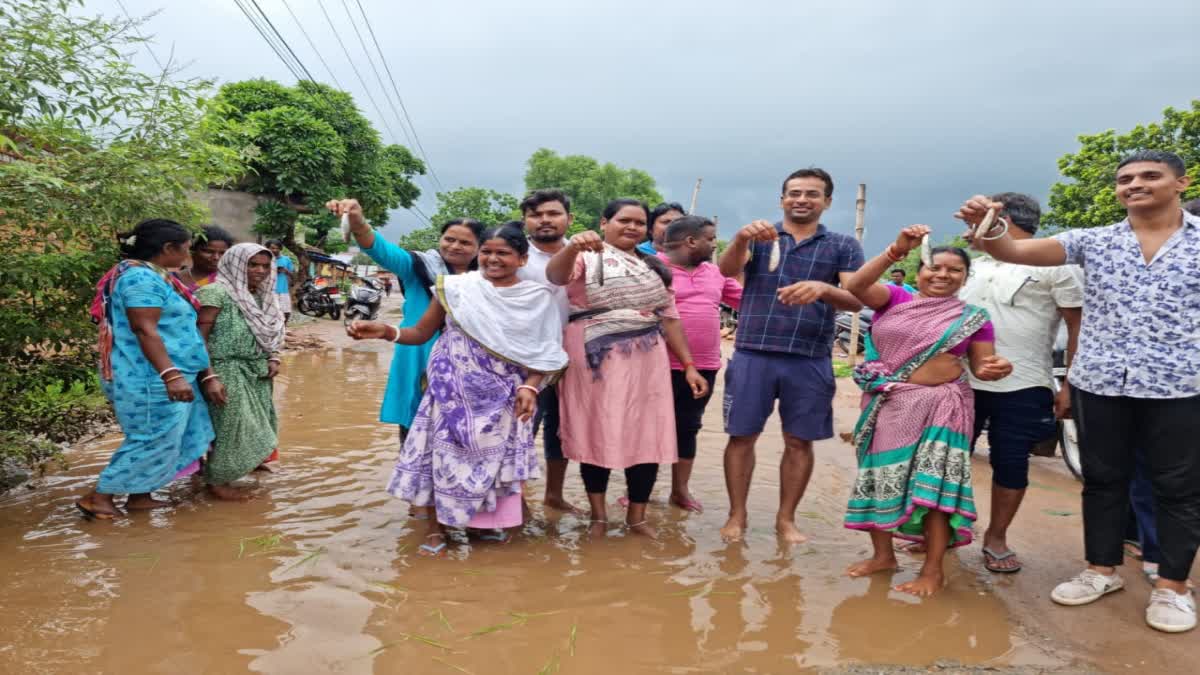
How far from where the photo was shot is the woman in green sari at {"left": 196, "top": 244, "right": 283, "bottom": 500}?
4.25 meters

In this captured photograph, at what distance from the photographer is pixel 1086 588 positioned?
3109mm

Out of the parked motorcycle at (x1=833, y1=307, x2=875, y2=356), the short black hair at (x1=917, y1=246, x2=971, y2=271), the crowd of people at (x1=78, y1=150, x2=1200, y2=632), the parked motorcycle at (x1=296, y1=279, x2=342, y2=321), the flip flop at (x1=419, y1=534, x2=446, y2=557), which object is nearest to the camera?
the crowd of people at (x1=78, y1=150, x2=1200, y2=632)

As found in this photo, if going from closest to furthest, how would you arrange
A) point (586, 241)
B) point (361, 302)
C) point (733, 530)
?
point (586, 241) → point (733, 530) → point (361, 302)

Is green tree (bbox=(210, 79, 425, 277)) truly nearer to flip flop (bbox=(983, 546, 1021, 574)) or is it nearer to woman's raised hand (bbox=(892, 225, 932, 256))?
woman's raised hand (bbox=(892, 225, 932, 256))

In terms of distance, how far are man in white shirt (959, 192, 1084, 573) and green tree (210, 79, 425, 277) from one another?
17.4m

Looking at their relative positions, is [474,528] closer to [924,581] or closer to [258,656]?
[258,656]

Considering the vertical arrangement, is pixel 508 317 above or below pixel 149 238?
below

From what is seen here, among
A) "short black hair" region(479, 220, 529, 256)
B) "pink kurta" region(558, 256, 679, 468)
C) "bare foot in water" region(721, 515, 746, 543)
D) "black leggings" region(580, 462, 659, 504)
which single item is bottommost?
"bare foot in water" region(721, 515, 746, 543)

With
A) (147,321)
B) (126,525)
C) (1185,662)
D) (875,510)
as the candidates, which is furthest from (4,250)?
(1185,662)

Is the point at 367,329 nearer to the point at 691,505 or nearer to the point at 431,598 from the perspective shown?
the point at 431,598

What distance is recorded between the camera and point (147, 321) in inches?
147

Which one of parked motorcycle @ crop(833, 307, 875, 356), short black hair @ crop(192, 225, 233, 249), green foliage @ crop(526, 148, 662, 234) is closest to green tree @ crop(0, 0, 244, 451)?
short black hair @ crop(192, 225, 233, 249)

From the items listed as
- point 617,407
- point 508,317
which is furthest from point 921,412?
point 508,317

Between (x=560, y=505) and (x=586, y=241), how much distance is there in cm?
179
